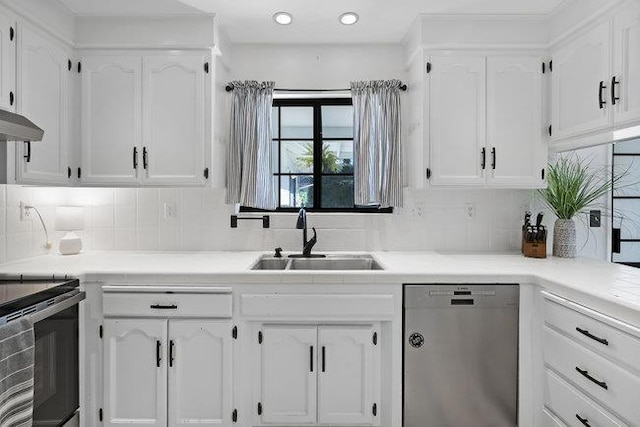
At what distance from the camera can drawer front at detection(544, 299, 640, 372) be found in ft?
4.34

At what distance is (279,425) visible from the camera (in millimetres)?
1945

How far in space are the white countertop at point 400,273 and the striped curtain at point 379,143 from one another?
1.67 ft

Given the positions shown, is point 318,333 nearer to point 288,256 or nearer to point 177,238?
point 288,256

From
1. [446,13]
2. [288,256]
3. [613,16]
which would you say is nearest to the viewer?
[613,16]

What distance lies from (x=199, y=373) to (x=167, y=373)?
6.4 inches

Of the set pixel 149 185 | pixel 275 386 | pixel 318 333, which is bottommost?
pixel 275 386

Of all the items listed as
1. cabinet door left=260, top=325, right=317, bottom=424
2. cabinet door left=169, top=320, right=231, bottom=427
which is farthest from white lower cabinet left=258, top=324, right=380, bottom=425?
cabinet door left=169, top=320, right=231, bottom=427

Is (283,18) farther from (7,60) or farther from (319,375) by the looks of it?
(319,375)

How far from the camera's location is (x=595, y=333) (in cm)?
149

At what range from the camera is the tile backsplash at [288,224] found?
8.55ft

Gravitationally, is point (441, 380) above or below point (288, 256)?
below

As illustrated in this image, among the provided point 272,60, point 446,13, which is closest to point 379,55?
point 446,13

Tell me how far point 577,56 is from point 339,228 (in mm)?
1732

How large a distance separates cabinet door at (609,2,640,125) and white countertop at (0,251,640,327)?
78 centimetres
